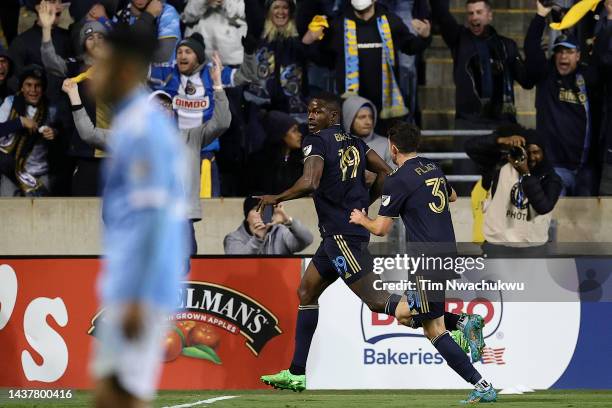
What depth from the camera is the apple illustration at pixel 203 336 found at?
39.8 feet

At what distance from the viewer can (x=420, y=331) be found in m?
12.0

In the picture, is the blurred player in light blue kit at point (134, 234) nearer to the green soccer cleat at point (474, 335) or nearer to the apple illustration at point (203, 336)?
the green soccer cleat at point (474, 335)

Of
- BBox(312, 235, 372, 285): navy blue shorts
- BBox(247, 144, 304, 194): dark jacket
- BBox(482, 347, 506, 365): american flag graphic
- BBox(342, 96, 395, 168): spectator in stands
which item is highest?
BBox(342, 96, 395, 168): spectator in stands

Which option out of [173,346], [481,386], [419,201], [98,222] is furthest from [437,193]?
[98,222]

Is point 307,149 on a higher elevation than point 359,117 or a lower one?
lower

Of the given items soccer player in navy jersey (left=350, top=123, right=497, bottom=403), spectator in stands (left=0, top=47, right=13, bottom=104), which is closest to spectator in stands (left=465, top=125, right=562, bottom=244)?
soccer player in navy jersey (left=350, top=123, right=497, bottom=403)

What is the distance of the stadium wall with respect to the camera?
13.7 meters

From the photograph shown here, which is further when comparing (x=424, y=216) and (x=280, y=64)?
(x=280, y=64)

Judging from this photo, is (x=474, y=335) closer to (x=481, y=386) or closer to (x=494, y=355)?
(x=481, y=386)

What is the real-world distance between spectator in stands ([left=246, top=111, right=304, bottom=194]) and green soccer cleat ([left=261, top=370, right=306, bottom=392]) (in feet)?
9.79

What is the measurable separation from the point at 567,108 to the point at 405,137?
4.49 metres

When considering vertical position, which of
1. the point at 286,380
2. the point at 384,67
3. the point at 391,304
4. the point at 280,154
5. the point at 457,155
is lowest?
the point at 286,380

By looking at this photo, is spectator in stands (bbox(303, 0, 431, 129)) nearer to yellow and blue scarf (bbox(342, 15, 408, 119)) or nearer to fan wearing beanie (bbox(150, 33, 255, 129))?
yellow and blue scarf (bbox(342, 15, 408, 119))

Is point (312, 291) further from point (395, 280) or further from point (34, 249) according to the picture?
point (34, 249)
